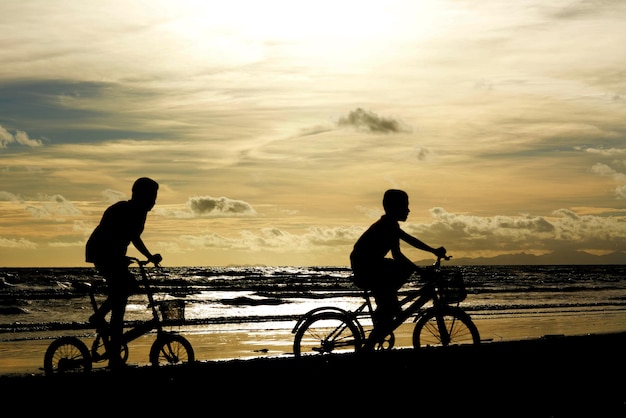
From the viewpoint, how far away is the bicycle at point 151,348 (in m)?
8.95

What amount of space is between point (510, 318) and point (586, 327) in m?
4.64

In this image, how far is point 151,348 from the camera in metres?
8.98

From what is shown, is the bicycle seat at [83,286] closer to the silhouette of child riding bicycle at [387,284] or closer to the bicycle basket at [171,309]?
the bicycle basket at [171,309]

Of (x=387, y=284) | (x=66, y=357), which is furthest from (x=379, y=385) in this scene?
(x=66, y=357)

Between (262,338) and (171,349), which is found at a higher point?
(171,349)

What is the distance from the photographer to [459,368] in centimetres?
822

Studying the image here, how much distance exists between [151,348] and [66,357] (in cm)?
119

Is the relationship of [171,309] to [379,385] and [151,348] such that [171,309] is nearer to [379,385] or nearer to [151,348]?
[151,348]

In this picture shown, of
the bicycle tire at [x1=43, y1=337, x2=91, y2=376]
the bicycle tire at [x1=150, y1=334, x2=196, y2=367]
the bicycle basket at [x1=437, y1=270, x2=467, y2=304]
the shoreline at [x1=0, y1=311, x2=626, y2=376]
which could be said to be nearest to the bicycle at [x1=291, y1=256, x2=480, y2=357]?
the bicycle basket at [x1=437, y1=270, x2=467, y2=304]

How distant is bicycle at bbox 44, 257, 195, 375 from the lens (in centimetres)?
895

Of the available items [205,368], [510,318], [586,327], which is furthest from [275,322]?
[205,368]

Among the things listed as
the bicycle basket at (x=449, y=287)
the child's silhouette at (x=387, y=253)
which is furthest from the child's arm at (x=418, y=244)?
the bicycle basket at (x=449, y=287)

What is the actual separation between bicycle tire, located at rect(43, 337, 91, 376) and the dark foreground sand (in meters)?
0.77

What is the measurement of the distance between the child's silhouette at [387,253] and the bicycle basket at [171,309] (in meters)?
2.20
